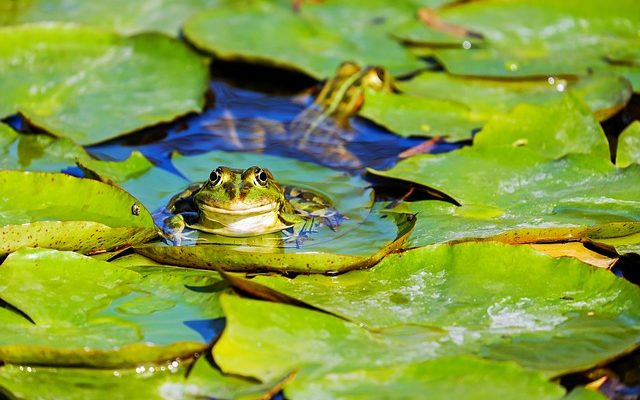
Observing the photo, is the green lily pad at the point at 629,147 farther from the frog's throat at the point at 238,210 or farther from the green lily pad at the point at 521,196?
the frog's throat at the point at 238,210

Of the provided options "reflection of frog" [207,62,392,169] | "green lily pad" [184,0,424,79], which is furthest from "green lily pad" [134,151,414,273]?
"green lily pad" [184,0,424,79]

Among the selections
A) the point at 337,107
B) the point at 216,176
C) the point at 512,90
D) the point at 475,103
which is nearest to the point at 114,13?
the point at 337,107

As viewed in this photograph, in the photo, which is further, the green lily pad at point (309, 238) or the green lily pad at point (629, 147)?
the green lily pad at point (629, 147)

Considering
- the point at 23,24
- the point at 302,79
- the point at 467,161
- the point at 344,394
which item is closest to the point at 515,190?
the point at 467,161

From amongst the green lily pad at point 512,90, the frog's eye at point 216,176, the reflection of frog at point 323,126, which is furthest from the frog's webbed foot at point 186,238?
the green lily pad at point 512,90

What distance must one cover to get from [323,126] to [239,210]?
164 centimetres

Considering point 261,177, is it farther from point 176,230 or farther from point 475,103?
point 475,103

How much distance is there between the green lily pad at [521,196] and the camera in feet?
13.3

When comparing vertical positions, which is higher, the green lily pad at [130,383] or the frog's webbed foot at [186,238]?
the green lily pad at [130,383]

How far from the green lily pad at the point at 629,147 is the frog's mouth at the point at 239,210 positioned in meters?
1.84

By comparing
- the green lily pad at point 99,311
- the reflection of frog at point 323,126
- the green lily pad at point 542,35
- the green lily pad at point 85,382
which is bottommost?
the reflection of frog at point 323,126

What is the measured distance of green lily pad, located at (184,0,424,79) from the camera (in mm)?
6293

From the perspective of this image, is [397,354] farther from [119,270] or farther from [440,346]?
[119,270]

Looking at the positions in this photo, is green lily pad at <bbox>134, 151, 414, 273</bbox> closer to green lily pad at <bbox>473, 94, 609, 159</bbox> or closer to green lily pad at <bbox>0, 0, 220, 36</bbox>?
green lily pad at <bbox>473, 94, 609, 159</bbox>
